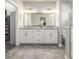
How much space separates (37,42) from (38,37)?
305 mm

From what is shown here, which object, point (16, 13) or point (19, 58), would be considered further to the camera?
point (16, 13)

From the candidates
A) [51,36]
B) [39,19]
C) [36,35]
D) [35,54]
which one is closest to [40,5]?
[39,19]

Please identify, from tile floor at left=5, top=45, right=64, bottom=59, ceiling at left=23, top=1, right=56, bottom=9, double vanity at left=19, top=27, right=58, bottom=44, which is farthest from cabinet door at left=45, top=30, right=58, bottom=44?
tile floor at left=5, top=45, right=64, bottom=59

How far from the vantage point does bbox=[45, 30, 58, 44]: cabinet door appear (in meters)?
7.58

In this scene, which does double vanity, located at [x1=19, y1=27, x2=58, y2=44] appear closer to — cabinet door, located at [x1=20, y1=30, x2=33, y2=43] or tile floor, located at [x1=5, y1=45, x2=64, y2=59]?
cabinet door, located at [x1=20, y1=30, x2=33, y2=43]

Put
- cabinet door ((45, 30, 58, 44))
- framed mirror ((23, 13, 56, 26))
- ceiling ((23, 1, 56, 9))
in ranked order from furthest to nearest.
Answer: ceiling ((23, 1, 56, 9))
framed mirror ((23, 13, 56, 26))
cabinet door ((45, 30, 58, 44))

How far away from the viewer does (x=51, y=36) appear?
7629 millimetres

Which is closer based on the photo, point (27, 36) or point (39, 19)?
point (27, 36)

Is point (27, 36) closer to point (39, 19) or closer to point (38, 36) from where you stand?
point (38, 36)

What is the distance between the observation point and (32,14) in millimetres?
8445

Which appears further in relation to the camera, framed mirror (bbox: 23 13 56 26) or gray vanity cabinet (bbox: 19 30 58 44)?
framed mirror (bbox: 23 13 56 26)
